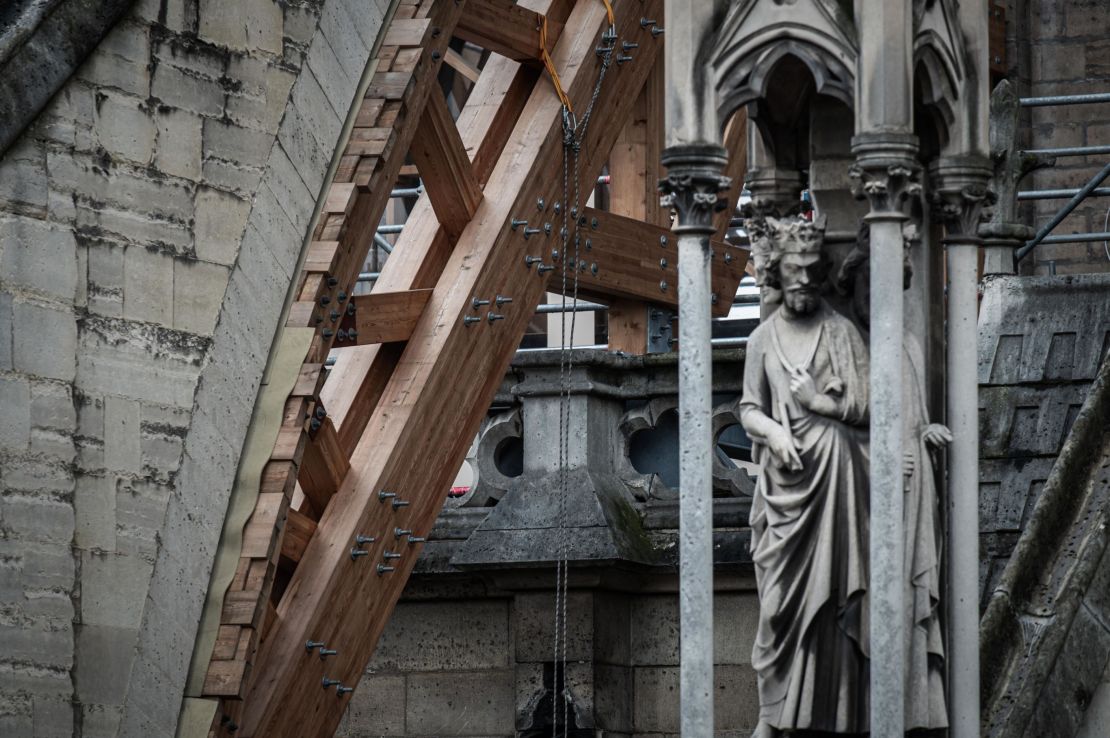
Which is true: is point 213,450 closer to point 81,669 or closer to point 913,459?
point 81,669

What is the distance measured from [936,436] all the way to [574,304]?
4.25 metres

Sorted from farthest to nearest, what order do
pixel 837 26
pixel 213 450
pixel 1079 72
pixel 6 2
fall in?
pixel 1079 72 → pixel 213 450 → pixel 6 2 → pixel 837 26

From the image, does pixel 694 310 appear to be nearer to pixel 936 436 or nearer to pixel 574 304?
pixel 936 436

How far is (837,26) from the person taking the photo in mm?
7785

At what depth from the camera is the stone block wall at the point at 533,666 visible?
459 inches

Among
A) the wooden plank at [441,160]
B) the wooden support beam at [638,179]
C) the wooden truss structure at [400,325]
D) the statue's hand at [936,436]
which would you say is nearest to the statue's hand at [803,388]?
the statue's hand at [936,436]

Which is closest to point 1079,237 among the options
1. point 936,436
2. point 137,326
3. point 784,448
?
point 137,326

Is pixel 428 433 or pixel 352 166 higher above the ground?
pixel 352 166

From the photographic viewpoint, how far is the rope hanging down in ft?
38.2

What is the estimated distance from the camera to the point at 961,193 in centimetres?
807

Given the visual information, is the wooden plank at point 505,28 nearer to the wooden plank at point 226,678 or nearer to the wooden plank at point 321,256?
the wooden plank at point 321,256

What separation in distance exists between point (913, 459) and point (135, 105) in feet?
12.9

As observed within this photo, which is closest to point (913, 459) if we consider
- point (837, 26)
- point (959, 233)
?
point (959, 233)

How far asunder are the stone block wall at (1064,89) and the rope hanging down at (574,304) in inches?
182
